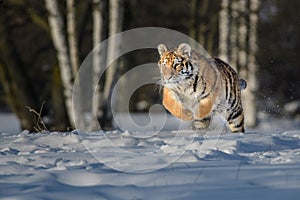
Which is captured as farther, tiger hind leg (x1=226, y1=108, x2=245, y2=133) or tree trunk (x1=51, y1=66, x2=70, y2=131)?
tree trunk (x1=51, y1=66, x2=70, y2=131)

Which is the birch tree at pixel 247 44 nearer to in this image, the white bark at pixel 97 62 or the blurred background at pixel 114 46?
the blurred background at pixel 114 46

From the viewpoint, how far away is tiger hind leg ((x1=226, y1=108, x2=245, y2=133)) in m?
9.13

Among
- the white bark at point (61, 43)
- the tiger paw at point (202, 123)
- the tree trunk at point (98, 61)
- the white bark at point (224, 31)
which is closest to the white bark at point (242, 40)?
the white bark at point (224, 31)

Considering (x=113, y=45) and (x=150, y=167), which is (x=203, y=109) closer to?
(x=150, y=167)

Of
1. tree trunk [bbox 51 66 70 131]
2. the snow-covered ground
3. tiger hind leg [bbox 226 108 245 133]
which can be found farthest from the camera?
tree trunk [bbox 51 66 70 131]

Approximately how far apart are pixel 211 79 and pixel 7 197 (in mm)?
4540

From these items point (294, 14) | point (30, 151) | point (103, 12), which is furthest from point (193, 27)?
point (30, 151)

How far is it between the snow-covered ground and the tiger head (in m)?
1.24

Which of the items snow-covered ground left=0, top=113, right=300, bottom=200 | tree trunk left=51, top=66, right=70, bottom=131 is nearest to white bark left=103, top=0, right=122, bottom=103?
tree trunk left=51, top=66, right=70, bottom=131

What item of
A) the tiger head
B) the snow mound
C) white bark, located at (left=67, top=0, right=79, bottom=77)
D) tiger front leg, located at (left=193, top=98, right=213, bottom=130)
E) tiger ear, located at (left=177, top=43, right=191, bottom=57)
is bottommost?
the snow mound

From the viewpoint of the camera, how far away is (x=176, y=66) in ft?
28.7

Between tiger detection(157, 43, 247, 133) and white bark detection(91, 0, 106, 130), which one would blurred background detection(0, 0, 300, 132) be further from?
tiger detection(157, 43, 247, 133)

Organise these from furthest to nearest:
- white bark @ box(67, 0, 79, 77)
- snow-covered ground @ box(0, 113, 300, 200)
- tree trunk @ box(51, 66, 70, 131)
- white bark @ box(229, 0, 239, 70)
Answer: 1. white bark @ box(229, 0, 239, 70)
2. tree trunk @ box(51, 66, 70, 131)
3. white bark @ box(67, 0, 79, 77)
4. snow-covered ground @ box(0, 113, 300, 200)

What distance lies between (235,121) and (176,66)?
1170mm
